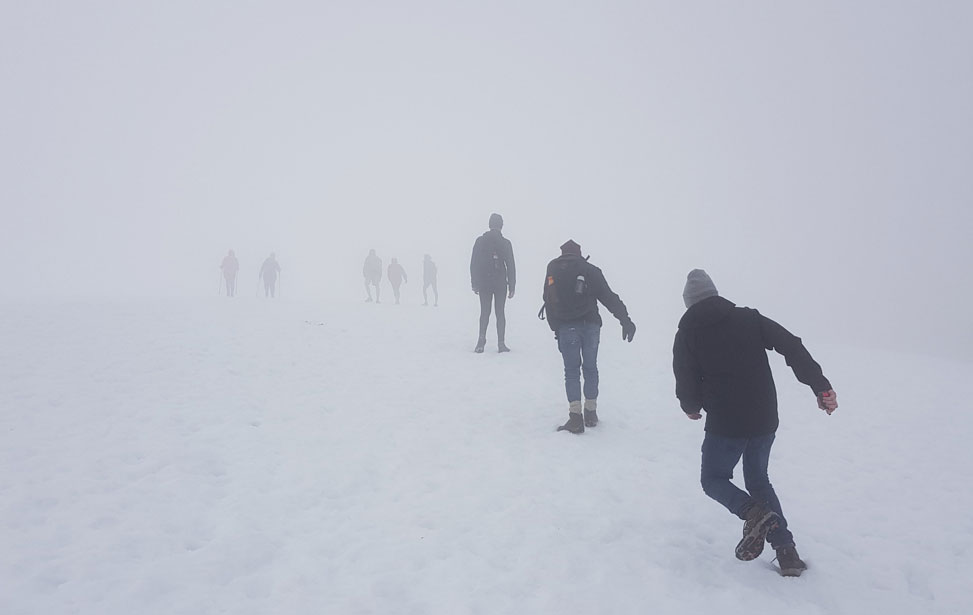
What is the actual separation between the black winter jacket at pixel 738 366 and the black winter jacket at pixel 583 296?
2.84 m

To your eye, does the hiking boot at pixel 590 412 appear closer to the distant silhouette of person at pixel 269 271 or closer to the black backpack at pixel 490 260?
the black backpack at pixel 490 260

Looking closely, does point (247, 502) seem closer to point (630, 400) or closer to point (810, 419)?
point (630, 400)

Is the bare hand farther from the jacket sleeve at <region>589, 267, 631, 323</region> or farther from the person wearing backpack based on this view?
the jacket sleeve at <region>589, 267, 631, 323</region>

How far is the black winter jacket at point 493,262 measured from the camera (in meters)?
12.0

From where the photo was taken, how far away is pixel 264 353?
11.7m

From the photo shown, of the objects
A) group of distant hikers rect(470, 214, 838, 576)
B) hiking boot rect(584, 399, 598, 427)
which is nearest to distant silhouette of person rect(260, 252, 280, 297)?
hiking boot rect(584, 399, 598, 427)

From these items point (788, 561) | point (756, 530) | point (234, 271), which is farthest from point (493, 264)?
point (234, 271)

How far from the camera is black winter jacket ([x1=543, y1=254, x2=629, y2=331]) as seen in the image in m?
7.76

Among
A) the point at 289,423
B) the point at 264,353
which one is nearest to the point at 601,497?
the point at 289,423

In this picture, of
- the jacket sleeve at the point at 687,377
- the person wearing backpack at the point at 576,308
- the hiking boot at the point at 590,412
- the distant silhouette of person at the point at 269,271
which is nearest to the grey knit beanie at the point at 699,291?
the jacket sleeve at the point at 687,377

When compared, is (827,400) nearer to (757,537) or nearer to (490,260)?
(757,537)

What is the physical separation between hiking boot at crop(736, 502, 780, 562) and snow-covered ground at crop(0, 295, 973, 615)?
33 cm

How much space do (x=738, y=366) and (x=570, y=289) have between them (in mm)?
3317

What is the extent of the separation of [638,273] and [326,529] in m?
155
